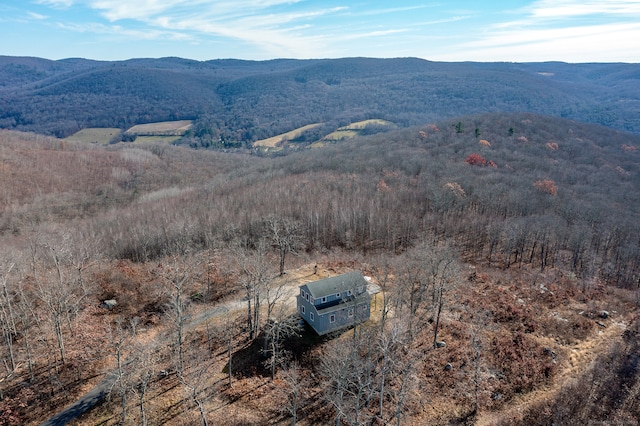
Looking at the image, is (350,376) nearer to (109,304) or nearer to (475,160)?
(109,304)

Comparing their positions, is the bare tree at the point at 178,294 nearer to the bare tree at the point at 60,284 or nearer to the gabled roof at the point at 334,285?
the bare tree at the point at 60,284

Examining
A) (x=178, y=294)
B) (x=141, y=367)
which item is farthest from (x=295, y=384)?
(x=141, y=367)

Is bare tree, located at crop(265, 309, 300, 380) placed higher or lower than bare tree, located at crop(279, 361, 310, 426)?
higher

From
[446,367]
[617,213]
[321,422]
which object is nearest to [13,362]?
[321,422]

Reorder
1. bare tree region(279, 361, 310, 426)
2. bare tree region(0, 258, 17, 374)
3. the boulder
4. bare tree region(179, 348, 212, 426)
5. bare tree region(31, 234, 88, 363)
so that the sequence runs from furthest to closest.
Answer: the boulder, bare tree region(31, 234, 88, 363), bare tree region(0, 258, 17, 374), bare tree region(279, 361, 310, 426), bare tree region(179, 348, 212, 426)

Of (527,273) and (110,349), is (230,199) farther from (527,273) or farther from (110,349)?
(527,273)

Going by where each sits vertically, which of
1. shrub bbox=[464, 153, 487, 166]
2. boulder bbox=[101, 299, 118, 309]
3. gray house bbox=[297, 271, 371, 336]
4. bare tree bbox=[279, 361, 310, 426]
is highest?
shrub bbox=[464, 153, 487, 166]

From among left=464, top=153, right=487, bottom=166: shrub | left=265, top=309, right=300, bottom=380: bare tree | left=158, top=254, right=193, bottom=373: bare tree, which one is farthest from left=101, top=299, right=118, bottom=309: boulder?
left=464, top=153, right=487, bottom=166: shrub

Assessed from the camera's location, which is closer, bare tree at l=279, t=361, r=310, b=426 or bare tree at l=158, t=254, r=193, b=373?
bare tree at l=279, t=361, r=310, b=426

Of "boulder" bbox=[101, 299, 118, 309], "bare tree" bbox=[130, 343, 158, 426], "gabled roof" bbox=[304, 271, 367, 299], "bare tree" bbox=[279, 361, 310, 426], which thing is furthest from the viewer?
"boulder" bbox=[101, 299, 118, 309]

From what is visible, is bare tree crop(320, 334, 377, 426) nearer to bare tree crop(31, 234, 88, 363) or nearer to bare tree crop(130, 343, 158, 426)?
bare tree crop(130, 343, 158, 426)
